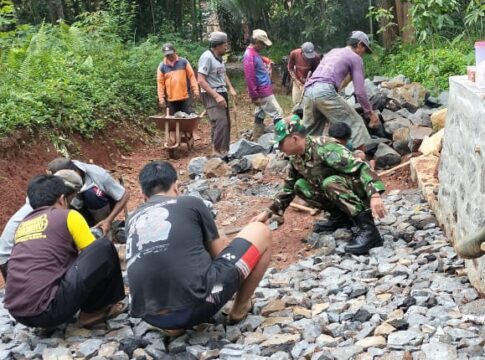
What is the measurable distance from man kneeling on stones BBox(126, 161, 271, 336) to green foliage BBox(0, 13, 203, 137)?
5.36 meters

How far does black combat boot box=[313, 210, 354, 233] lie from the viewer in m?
5.57

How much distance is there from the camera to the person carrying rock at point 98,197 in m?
5.17

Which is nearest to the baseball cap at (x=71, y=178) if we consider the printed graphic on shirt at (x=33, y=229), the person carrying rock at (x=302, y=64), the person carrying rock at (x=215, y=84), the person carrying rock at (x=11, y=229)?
the person carrying rock at (x=11, y=229)

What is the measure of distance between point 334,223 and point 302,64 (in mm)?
6318

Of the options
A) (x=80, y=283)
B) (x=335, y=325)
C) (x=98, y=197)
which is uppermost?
(x=98, y=197)

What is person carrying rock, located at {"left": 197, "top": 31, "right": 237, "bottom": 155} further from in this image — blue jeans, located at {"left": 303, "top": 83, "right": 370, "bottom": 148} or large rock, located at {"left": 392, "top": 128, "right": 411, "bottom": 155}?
large rock, located at {"left": 392, "top": 128, "right": 411, "bottom": 155}

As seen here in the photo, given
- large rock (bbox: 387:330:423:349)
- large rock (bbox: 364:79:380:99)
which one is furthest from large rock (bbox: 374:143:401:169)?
large rock (bbox: 387:330:423:349)

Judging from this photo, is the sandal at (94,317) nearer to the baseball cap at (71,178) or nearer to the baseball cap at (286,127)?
the baseball cap at (71,178)

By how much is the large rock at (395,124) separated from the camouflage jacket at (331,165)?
3.21 m

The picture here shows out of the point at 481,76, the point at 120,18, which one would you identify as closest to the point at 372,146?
the point at 481,76

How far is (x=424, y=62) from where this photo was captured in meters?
12.3

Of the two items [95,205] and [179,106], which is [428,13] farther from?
[95,205]

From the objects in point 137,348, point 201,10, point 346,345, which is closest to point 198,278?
point 137,348

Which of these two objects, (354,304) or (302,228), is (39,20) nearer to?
(302,228)
